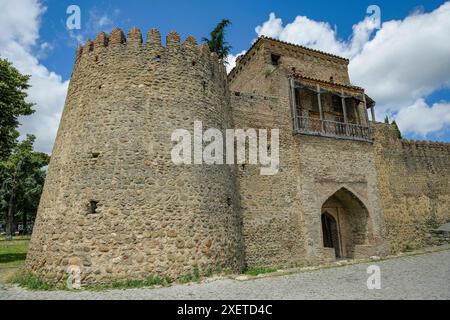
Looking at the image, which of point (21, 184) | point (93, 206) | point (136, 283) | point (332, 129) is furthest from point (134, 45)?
point (21, 184)

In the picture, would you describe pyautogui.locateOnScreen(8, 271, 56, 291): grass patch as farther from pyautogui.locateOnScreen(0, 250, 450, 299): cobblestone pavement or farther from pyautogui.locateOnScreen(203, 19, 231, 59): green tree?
pyautogui.locateOnScreen(203, 19, 231, 59): green tree

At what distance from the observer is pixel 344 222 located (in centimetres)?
1631

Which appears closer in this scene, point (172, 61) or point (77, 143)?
point (77, 143)

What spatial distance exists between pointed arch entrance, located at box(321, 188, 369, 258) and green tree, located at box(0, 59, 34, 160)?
627 inches

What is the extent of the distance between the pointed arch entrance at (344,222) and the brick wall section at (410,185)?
1783mm

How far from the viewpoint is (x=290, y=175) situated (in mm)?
14227

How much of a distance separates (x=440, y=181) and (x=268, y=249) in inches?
533

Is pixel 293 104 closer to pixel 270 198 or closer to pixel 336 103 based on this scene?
pixel 336 103

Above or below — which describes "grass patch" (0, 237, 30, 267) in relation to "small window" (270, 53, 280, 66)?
below

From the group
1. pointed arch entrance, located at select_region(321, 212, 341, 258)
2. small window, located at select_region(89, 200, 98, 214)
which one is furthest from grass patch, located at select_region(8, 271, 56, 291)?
pointed arch entrance, located at select_region(321, 212, 341, 258)

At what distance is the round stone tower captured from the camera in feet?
27.8

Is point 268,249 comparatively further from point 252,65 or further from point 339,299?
point 252,65

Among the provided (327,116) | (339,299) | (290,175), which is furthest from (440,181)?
(339,299)
